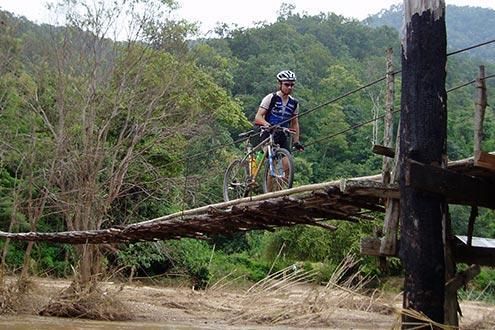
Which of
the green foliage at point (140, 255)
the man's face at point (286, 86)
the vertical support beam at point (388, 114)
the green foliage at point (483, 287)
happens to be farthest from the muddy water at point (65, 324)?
the green foliage at point (483, 287)

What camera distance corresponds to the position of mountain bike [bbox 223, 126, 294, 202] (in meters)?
5.68

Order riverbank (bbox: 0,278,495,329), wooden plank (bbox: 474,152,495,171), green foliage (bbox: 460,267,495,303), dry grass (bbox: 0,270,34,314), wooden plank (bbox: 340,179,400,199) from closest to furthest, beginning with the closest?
wooden plank (bbox: 474,152,495,171)
wooden plank (bbox: 340,179,400,199)
dry grass (bbox: 0,270,34,314)
riverbank (bbox: 0,278,495,329)
green foliage (bbox: 460,267,495,303)

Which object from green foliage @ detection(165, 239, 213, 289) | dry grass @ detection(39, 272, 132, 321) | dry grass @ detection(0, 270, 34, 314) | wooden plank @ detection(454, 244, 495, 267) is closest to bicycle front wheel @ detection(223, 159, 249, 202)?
wooden plank @ detection(454, 244, 495, 267)

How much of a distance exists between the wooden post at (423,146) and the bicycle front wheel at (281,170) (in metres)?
2.13

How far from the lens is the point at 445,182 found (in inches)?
137

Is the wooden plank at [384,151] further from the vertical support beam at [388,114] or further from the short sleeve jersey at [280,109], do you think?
the short sleeve jersey at [280,109]

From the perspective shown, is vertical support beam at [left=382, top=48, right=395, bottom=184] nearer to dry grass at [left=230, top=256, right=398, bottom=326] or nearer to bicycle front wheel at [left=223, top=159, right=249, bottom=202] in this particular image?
bicycle front wheel at [left=223, top=159, right=249, bottom=202]

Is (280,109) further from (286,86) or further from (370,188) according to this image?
(370,188)

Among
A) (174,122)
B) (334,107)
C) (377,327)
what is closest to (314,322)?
(377,327)

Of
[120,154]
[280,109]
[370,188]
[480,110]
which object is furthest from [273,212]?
[120,154]

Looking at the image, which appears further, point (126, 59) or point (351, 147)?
point (351, 147)

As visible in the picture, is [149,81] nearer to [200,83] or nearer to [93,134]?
[93,134]

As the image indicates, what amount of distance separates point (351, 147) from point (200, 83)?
12.3 meters

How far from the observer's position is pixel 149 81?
1495cm
